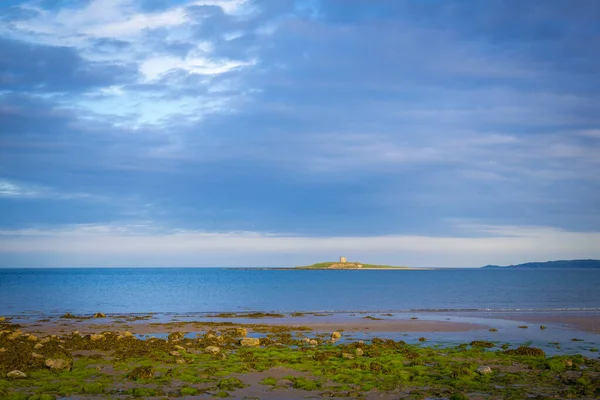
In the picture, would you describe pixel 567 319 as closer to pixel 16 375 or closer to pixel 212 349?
pixel 212 349

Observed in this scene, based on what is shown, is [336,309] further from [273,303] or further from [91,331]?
[91,331]

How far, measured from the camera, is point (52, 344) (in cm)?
2730

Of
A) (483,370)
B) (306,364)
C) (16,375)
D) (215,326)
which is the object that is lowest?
(215,326)

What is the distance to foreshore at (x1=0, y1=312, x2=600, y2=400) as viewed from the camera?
18078 millimetres

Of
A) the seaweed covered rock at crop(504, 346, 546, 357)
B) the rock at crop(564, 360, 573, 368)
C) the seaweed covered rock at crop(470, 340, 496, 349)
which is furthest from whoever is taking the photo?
the seaweed covered rock at crop(470, 340, 496, 349)

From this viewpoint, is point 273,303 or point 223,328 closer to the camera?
point 223,328

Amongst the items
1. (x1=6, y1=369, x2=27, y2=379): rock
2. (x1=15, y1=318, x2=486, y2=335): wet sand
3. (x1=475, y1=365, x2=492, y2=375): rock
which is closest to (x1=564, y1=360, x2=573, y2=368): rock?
(x1=475, y1=365, x2=492, y2=375): rock

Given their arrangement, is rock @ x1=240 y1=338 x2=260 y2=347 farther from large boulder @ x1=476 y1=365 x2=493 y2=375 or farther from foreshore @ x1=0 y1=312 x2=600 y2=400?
large boulder @ x1=476 y1=365 x2=493 y2=375

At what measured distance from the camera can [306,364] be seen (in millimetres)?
22797

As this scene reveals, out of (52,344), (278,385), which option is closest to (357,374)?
(278,385)

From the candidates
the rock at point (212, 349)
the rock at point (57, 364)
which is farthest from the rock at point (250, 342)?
the rock at point (57, 364)

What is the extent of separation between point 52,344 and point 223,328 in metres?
12.8

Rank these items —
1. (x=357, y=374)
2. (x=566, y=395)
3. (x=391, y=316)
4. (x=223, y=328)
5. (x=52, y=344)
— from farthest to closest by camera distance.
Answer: (x=391, y=316) < (x=223, y=328) < (x=52, y=344) < (x=357, y=374) < (x=566, y=395)

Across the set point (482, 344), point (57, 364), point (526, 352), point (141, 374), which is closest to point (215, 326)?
point (57, 364)
